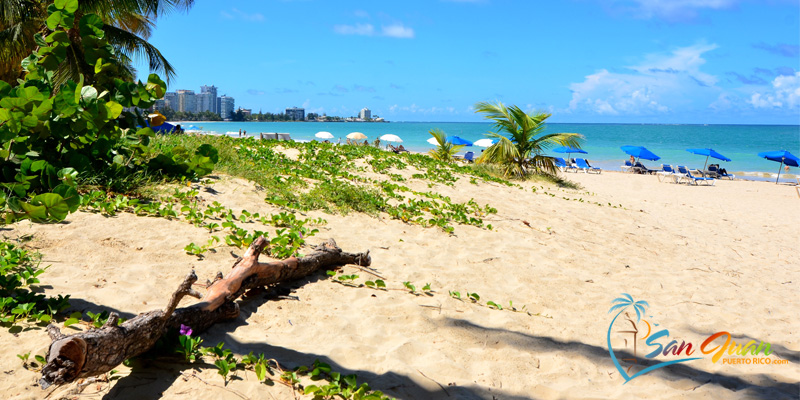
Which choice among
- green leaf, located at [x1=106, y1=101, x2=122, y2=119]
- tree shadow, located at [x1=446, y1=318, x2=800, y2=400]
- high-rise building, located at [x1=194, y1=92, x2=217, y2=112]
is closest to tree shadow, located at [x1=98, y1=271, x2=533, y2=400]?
tree shadow, located at [x1=446, y1=318, x2=800, y2=400]

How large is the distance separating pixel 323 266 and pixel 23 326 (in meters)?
1.91

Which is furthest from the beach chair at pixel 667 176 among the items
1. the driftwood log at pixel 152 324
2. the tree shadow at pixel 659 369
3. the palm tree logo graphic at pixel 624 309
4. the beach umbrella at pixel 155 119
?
the driftwood log at pixel 152 324

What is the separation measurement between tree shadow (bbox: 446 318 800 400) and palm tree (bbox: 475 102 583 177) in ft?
31.2

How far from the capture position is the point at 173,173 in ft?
17.3

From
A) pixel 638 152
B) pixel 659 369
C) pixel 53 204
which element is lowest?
pixel 659 369

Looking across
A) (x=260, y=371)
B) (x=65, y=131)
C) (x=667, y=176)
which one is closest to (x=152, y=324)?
(x=260, y=371)

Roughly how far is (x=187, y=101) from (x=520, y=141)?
141249 millimetres

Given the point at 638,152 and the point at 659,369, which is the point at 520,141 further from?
the point at 638,152

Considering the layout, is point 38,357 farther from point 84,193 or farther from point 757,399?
point 757,399

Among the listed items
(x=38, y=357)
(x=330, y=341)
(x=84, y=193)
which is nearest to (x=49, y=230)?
(x=84, y=193)

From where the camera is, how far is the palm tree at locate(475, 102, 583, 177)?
1247 centimetres

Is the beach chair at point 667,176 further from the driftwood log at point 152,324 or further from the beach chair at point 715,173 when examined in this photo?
the driftwood log at point 152,324

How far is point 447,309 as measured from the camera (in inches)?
130

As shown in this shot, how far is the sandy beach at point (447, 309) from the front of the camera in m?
2.35
